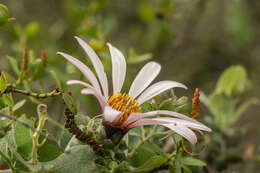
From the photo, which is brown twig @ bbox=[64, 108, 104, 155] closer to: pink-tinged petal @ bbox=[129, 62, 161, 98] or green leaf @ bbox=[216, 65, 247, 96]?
pink-tinged petal @ bbox=[129, 62, 161, 98]

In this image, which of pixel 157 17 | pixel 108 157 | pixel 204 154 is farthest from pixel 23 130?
pixel 157 17

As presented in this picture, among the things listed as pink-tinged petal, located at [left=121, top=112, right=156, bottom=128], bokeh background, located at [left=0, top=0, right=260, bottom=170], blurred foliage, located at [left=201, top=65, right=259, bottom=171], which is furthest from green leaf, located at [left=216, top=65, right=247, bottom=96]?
pink-tinged petal, located at [left=121, top=112, right=156, bottom=128]

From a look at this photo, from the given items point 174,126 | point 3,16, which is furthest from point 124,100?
point 3,16

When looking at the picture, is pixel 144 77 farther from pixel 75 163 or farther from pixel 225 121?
pixel 225 121

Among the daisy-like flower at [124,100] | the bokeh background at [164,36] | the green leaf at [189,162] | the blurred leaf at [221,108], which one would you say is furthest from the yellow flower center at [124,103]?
the bokeh background at [164,36]

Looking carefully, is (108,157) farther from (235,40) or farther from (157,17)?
(235,40)

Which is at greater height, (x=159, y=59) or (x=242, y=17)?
(x=242, y=17)
